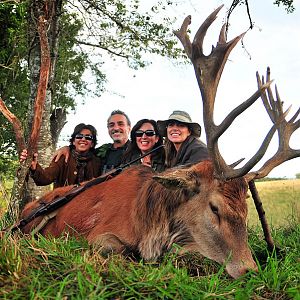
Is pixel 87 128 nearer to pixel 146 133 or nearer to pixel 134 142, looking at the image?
pixel 134 142

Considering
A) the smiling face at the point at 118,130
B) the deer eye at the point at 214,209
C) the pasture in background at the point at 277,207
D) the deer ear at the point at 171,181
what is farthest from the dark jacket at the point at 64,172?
the deer eye at the point at 214,209

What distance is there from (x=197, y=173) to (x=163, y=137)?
2297 mm

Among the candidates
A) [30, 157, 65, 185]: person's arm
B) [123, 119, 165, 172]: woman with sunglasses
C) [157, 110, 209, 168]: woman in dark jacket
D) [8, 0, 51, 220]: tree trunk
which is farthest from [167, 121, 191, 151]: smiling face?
[30, 157, 65, 185]: person's arm

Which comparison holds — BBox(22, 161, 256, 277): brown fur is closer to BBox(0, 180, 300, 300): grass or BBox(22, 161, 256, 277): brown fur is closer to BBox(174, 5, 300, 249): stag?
BBox(174, 5, 300, 249): stag

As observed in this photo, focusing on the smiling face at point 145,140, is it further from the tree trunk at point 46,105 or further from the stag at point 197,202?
the tree trunk at point 46,105

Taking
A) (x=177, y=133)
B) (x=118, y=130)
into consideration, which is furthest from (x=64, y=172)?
(x=177, y=133)

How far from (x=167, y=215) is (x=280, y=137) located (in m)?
1.47

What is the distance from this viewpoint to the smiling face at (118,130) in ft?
26.8

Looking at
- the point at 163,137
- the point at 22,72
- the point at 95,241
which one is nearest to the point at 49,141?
the point at 163,137

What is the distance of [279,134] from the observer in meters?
5.55

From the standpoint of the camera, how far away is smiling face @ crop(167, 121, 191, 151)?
651cm

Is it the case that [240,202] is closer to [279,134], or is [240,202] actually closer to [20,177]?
[279,134]

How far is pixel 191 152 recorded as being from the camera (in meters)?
6.10

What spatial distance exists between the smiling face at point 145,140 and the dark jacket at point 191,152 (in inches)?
39.0
